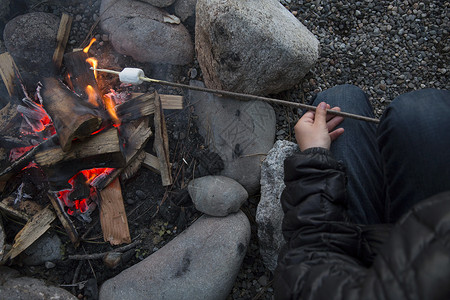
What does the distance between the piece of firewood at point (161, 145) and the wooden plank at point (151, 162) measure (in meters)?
0.04

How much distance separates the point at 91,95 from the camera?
2.64m

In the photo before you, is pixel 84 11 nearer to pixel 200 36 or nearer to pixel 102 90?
pixel 102 90

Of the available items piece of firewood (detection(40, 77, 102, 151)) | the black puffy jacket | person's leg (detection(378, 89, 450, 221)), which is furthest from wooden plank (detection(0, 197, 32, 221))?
person's leg (detection(378, 89, 450, 221))

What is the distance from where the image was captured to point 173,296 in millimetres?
2242

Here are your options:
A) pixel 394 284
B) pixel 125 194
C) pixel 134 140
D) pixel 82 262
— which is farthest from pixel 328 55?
pixel 82 262

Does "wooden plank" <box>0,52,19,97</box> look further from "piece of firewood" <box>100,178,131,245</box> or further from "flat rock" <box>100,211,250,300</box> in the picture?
"flat rock" <box>100,211,250,300</box>

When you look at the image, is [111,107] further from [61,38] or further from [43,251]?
[43,251]

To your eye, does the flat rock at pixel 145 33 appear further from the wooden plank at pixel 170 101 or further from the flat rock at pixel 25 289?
the flat rock at pixel 25 289

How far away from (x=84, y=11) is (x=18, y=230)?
200 cm

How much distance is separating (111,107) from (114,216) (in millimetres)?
884

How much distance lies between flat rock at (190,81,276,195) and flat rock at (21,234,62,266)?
1405 mm

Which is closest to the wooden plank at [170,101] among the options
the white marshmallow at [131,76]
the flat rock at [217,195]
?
the white marshmallow at [131,76]

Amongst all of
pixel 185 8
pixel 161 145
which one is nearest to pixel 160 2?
pixel 185 8

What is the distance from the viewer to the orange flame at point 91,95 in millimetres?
2613
